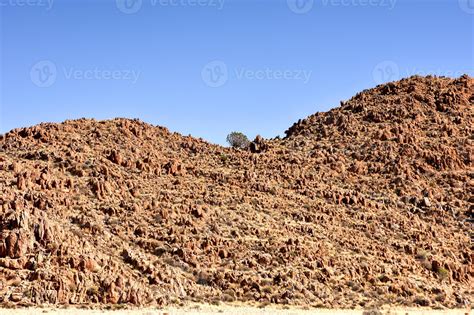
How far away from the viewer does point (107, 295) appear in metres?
32.7

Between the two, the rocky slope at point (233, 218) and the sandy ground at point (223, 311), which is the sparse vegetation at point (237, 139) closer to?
the rocky slope at point (233, 218)

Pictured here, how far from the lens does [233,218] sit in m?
46.3

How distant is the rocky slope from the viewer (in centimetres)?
3444

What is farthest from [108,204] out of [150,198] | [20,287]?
[20,287]

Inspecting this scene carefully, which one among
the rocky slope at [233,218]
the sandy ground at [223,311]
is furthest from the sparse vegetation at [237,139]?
the sandy ground at [223,311]

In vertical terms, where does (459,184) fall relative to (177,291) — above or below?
above

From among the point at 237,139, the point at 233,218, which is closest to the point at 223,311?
the point at 233,218

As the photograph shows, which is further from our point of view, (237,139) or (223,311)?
(237,139)

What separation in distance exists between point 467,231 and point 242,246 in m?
24.1

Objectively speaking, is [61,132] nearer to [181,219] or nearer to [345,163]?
[181,219]

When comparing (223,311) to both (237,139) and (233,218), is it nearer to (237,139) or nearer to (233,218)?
(233,218)

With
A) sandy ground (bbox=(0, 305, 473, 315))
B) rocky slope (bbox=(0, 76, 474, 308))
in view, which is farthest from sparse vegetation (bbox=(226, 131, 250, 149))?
sandy ground (bbox=(0, 305, 473, 315))

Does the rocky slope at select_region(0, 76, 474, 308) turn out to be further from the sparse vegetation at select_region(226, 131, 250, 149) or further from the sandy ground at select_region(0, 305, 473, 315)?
the sparse vegetation at select_region(226, 131, 250, 149)

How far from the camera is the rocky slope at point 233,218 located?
34438mm
